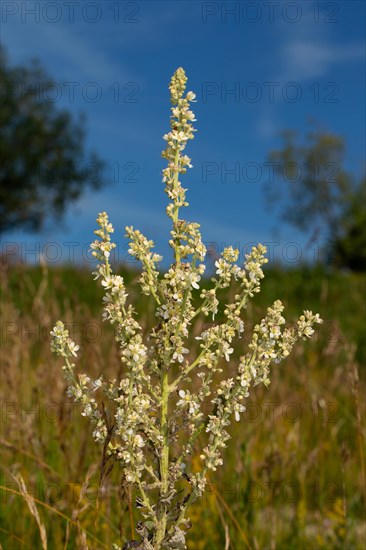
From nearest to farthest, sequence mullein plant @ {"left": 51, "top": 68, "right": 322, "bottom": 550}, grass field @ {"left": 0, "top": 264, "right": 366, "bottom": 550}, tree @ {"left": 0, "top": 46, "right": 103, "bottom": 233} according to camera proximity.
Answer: mullein plant @ {"left": 51, "top": 68, "right": 322, "bottom": 550} < grass field @ {"left": 0, "top": 264, "right": 366, "bottom": 550} < tree @ {"left": 0, "top": 46, "right": 103, "bottom": 233}

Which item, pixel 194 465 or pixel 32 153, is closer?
pixel 194 465

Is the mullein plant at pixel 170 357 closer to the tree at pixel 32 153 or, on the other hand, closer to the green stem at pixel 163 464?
the green stem at pixel 163 464

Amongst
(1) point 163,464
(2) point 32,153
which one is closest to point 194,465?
(1) point 163,464

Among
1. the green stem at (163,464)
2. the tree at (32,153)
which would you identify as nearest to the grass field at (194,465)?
the green stem at (163,464)

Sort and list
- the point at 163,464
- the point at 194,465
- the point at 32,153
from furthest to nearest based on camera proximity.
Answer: the point at 32,153, the point at 194,465, the point at 163,464

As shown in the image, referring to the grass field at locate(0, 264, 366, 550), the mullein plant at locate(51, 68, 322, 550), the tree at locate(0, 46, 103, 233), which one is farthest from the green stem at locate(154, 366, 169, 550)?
the tree at locate(0, 46, 103, 233)

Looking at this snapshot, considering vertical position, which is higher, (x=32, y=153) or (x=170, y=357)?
(x=32, y=153)

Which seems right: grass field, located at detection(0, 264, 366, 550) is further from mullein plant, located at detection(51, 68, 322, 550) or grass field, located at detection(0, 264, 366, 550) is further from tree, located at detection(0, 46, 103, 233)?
tree, located at detection(0, 46, 103, 233)

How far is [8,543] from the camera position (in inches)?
156

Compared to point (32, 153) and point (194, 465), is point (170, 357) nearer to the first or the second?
point (194, 465)

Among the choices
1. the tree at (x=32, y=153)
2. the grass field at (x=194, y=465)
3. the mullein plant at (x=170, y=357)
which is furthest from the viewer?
the tree at (x=32, y=153)

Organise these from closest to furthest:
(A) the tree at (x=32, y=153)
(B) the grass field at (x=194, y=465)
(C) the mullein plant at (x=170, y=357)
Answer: (C) the mullein plant at (x=170, y=357)
(B) the grass field at (x=194, y=465)
(A) the tree at (x=32, y=153)

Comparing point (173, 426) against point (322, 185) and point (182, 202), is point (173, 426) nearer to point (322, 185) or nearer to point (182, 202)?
point (182, 202)

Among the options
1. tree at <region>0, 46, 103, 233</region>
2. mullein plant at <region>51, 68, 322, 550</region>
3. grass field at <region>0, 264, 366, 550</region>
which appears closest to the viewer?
mullein plant at <region>51, 68, 322, 550</region>
